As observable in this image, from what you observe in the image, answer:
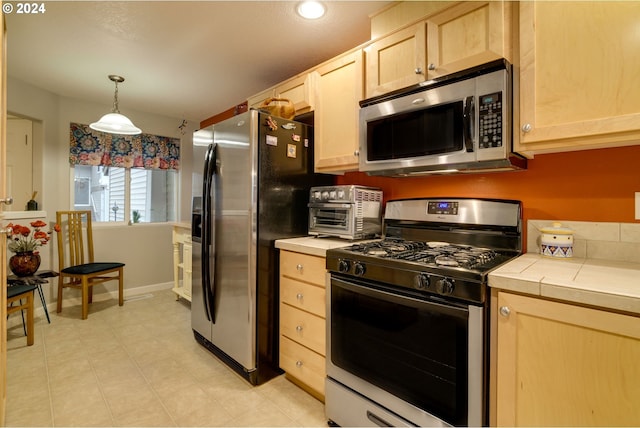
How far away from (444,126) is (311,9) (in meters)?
1.10

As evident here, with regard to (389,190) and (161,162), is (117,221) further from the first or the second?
(389,190)

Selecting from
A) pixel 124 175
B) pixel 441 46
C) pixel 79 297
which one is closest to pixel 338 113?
pixel 441 46

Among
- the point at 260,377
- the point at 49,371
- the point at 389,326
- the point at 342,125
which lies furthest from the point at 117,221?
the point at 389,326

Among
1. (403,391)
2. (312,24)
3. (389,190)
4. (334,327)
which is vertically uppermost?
(312,24)

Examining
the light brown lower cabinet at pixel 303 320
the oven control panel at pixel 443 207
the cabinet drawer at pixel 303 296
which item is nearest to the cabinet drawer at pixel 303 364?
the light brown lower cabinet at pixel 303 320

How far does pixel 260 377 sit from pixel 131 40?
253cm

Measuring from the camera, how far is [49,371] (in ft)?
6.97

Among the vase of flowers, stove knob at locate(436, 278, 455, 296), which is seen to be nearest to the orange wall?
stove knob at locate(436, 278, 455, 296)

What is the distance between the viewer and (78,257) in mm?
3467

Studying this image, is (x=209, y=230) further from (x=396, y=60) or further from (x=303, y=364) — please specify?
(x=396, y=60)

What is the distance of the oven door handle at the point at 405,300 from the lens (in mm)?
A: 1150

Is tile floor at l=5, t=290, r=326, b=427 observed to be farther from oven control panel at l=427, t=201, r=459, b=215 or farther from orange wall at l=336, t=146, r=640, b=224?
orange wall at l=336, t=146, r=640, b=224

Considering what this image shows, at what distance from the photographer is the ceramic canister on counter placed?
1400 millimetres

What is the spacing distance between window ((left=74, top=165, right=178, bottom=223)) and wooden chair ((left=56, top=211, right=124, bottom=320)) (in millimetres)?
252
